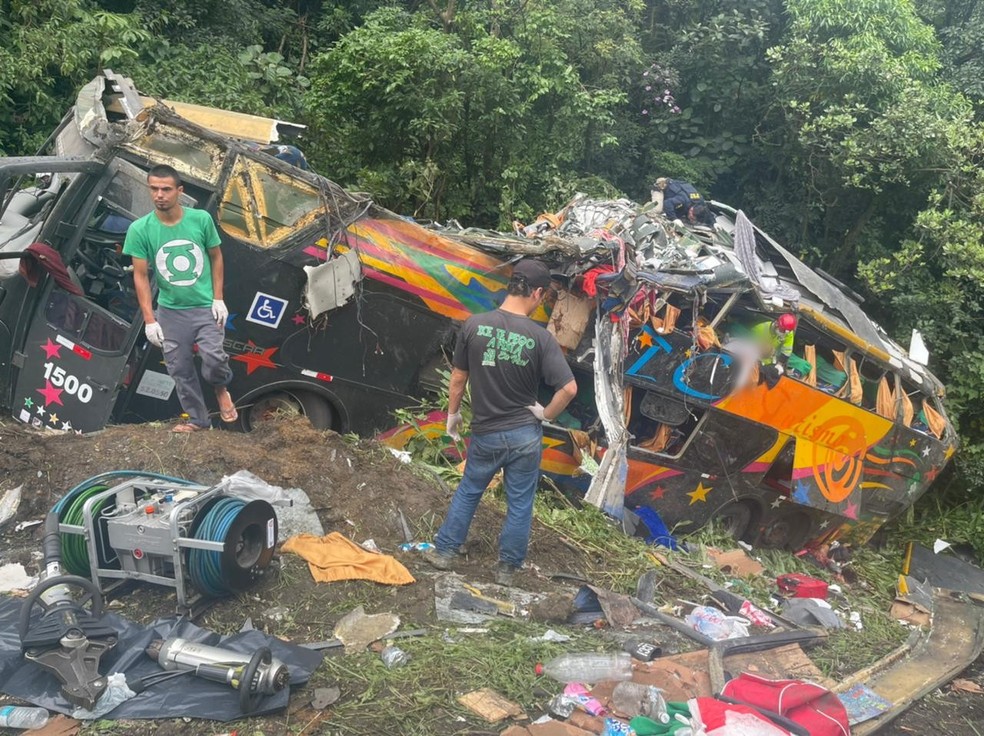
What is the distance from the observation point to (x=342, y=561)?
4.61m

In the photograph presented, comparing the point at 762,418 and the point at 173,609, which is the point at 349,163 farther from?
the point at 173,609

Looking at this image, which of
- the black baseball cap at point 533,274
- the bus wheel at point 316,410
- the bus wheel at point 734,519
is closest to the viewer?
the black baseball cap at point 533,274

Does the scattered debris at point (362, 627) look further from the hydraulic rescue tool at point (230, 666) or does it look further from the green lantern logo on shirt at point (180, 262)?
the green lantern logo on shirt at point (180, 262)

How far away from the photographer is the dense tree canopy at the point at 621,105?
10.2 meters

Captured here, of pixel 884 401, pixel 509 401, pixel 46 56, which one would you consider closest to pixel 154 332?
pixel 509 401

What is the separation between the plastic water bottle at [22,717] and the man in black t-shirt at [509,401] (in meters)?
2.10

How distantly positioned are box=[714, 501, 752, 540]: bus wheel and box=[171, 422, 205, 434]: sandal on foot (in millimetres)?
4227

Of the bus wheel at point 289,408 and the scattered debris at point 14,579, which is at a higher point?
the bus wheel at point 289,408

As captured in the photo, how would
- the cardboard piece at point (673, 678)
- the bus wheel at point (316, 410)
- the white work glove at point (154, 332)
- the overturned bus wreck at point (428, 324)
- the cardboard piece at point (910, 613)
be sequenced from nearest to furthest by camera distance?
the cardboard piece at point (673, 678) < the white work glove at point (154, 332) < the overturned bus wreck at point (428, 324) < the cardboard piece at point (910, 613) < the bus wheel at point (316, 410)

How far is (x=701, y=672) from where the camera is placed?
4.16 metres

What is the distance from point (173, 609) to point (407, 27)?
28.6 ft

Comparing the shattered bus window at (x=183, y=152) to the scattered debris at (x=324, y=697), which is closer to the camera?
the scattered debris at (x=324, y=697)

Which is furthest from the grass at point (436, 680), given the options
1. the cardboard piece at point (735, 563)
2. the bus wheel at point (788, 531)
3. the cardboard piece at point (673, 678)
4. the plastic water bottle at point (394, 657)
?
the bus wheel at point (788, 531)

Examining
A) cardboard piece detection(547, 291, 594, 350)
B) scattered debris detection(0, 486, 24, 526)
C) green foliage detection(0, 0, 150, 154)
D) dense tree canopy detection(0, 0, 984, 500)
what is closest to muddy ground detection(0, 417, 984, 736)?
scattered debris detection(0, 486, 24, 526)
